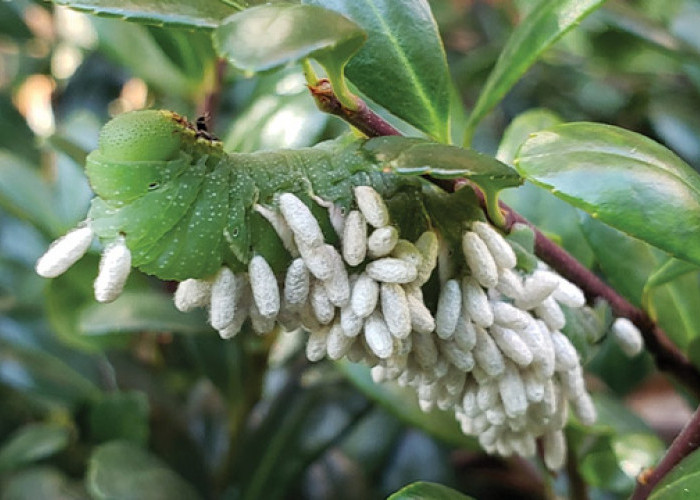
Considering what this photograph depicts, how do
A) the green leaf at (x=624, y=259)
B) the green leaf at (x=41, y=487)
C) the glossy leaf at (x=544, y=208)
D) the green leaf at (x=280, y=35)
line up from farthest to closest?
the green leaf at (x=41, y=487)
the glossy leaf at (x=544, y=208)
the green leaf at (x=624, y=259)
the green leaf at (x=280, y=35)

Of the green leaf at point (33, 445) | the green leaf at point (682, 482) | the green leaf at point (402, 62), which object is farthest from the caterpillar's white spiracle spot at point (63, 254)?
the green leaf at point (33, 445)

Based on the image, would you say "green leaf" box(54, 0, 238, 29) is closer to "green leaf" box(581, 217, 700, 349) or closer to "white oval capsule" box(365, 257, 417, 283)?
"white oval capsule" box(365, 257, 417, 283)

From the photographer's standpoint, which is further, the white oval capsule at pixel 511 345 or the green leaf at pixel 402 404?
the green leaf at pixel 402 404

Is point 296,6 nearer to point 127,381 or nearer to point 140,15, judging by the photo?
point 140,15

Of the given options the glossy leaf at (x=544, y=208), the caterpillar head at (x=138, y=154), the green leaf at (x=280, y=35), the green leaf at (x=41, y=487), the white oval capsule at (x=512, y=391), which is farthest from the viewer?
the green leaf at (x=41, y=487)

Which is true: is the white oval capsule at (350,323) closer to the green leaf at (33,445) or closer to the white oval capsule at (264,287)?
the white oval capsule at (264,287)

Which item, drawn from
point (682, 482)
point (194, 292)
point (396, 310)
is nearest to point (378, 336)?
point (396, 310)

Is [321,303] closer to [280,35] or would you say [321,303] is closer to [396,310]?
[396,310]
